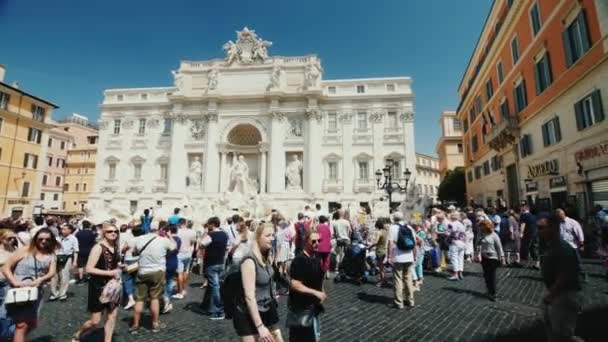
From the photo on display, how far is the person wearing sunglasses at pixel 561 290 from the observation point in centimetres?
288

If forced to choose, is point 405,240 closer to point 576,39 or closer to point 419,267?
point 419,267

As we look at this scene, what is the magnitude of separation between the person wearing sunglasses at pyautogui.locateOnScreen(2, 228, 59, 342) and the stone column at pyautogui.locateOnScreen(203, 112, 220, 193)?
24.5 metres

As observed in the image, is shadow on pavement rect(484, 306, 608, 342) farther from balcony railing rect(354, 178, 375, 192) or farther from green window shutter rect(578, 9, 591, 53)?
balcony railing rect(354, 178, 375, 192)

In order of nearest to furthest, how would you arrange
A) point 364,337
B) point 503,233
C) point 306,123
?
1. point 364,337
2. point 503,233
3. point 306,123

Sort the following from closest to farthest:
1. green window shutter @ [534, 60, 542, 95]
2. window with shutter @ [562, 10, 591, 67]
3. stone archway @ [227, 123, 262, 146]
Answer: window with shutter @ [562, 10, 591, 67]
green window shutter @ [534, 60, 542, 95]
stone archway @ [227, 123, 262, 146]

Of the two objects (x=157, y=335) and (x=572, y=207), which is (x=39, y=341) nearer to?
(x=157, y=335)

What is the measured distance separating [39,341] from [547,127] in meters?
17.5

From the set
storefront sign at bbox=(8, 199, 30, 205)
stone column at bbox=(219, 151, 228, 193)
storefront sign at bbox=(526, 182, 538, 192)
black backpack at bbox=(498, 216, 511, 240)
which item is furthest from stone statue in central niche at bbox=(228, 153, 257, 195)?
storefront sign at bbox=(8, 199, 30, 205)

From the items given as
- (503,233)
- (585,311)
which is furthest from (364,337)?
(503,233)

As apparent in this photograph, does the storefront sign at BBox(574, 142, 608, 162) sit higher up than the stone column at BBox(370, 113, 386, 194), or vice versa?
the stone column at BBox(370, 113, 386, 194)

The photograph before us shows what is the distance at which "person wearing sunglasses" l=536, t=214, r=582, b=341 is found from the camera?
2.88 meters

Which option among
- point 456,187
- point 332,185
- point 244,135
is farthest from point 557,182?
point 244,135

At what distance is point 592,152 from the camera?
1008 cm

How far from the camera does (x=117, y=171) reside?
30.2 meters
